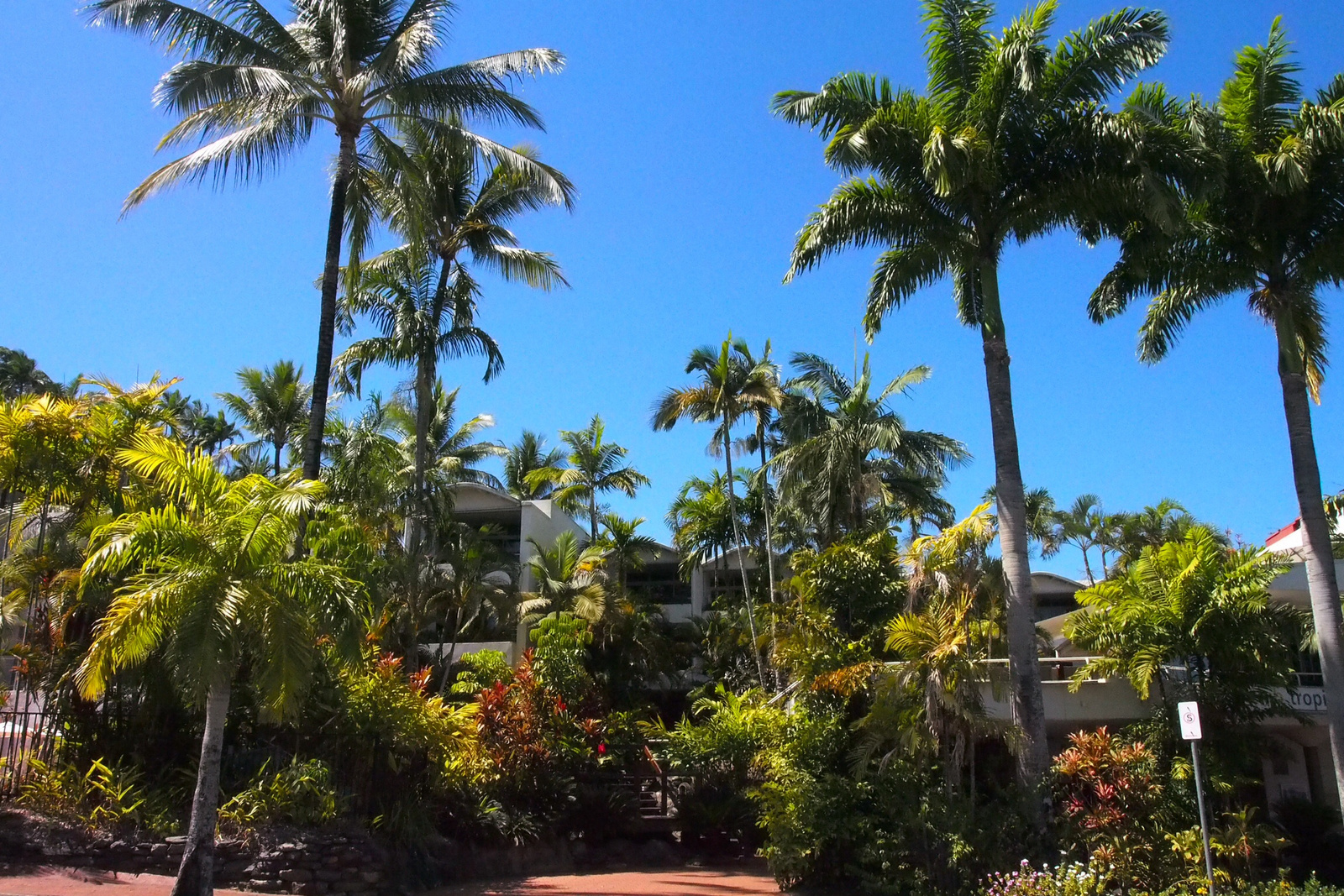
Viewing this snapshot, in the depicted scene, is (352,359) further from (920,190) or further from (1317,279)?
(1317,279)

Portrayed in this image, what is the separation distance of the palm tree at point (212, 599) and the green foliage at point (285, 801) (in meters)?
2.31

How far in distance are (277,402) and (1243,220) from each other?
1105 inches

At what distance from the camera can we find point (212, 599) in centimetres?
1091

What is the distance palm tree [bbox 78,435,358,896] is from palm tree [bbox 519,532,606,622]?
15109 millimetres

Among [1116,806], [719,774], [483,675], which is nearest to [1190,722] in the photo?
[1116,806]

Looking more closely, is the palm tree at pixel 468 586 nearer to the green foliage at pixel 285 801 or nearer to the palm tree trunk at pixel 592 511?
the palm tree trunk at pixel 592 511

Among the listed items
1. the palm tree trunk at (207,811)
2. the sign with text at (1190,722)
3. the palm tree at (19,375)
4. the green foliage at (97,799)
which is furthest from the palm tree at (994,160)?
the palm tree at (19,375)

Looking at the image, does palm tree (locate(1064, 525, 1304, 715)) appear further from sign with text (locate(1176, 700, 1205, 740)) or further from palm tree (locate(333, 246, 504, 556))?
palm tree (locate(333, 246, 504, 556))

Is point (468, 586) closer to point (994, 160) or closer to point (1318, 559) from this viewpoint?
point (994, 160)

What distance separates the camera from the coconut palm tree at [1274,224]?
591 inches

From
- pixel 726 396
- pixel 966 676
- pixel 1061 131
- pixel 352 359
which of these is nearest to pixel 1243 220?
pixel 1061 131

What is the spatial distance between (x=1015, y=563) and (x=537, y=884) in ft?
30.4

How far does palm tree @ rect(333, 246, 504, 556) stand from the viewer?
76.9 ft

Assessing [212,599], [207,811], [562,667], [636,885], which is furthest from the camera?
[562,667]
